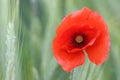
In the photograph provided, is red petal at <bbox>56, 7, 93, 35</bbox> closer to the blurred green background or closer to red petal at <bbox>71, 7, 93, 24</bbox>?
red petal at <bbox>71, 7, 93, 24</bbox>

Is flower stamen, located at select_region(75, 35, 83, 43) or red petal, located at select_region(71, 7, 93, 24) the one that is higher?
red petal, located at select_region(71, 7, 93, 24)

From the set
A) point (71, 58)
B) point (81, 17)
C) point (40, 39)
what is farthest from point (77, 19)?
point (40, 39)

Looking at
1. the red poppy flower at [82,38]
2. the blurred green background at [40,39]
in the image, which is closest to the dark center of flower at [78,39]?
the red poppy flower at [82,38]

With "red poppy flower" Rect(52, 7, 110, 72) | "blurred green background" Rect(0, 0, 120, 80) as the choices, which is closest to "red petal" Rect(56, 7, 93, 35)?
"red poppy flower" Rect(52, 7, 110, 72)

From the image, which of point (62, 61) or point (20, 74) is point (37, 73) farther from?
point (62, 61)

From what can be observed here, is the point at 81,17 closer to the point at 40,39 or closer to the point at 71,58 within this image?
the point at 71,58
